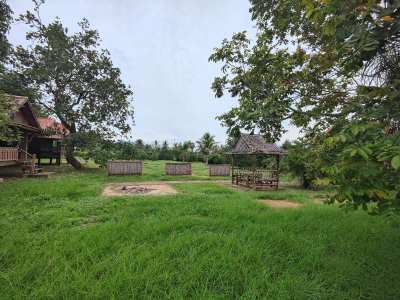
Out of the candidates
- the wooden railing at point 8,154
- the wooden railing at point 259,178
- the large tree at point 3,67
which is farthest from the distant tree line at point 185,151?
the wooden railing at point 259,178

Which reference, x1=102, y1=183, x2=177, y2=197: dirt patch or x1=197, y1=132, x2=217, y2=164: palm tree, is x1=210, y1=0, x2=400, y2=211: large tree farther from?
x1=197, y1=132, x2=217, y2=164: palm tree

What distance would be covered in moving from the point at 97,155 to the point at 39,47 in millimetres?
9370

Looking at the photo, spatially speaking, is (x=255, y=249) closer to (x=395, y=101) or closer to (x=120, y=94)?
(x=395, y=101)

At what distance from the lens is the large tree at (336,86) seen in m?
1.96

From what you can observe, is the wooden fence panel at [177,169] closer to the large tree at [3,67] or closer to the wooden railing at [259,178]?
the wooden railing at [259,178]

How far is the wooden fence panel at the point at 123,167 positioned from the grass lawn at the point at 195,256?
10066 millimetres

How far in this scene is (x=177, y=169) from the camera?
719 inches

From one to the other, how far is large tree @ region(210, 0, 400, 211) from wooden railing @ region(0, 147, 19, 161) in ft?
45.9

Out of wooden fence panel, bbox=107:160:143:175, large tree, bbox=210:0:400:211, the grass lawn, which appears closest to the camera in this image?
large tree, bbox=210:0:400:211

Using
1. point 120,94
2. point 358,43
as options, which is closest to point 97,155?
point 120,94

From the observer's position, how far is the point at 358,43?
2.32 metres

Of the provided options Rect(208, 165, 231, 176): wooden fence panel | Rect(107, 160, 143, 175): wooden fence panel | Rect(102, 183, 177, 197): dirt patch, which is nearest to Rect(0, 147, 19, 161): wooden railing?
Rect(107, 160, 143, 175): wooden fence panel

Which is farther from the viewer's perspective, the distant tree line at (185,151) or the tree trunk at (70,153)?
the distant tree line at (185,151)

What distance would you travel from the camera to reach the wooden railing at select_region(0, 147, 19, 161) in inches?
496
